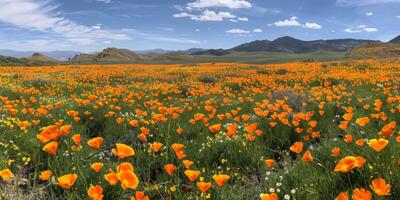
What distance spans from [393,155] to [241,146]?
7.10ft

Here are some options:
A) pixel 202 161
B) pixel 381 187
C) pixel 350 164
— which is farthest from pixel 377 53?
pixel 381 187

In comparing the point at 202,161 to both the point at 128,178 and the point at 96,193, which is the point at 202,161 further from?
the point at 96,193

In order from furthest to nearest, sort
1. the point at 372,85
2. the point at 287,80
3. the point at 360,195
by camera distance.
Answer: the point at 287,80 → the point at 372,85 → the point at 360,195

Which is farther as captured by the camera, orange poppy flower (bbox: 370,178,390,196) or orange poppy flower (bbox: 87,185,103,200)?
orange poppy flower (bbox: 87,185,103,200)

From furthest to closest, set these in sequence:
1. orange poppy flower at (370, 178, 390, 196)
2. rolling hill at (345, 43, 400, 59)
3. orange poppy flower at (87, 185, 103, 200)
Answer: rolling hill at (345, 43, 400, 59), orange poppy flower at (87, 185, 103, 200), orange poppy flower at (370, 178, 390, 196)

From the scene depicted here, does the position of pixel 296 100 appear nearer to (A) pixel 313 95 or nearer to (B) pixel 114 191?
(A) pixel 313 95

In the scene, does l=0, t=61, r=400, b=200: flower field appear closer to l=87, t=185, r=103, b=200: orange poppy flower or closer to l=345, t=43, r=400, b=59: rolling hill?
l=87, t=185, r=103, b=200: orange poppy flower

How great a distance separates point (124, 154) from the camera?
3.07 m

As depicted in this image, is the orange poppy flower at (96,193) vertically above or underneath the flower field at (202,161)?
above

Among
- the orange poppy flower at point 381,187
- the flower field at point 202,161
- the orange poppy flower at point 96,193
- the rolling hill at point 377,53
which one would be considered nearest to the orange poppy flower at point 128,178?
the flower field at point 202,161

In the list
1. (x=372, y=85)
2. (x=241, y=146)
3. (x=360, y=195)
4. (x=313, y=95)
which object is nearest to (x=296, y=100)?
(x=313, y=95)

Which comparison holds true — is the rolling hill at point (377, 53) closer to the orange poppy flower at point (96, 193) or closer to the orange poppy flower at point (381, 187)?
the orange poppy flower at point (381, 187)

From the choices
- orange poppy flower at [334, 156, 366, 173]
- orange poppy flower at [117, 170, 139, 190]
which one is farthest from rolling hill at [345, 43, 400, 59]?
orange poppy flower at [117, 170, 139, 190]

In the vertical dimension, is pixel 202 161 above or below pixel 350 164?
below
